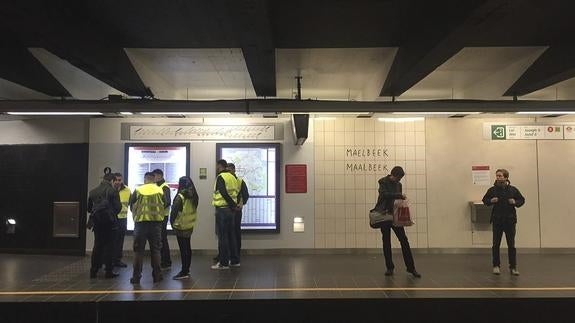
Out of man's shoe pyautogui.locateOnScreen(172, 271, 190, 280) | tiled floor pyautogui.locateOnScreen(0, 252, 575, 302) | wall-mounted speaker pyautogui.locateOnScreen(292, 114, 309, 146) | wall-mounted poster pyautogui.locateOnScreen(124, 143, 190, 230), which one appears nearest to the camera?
tiled floor pyautogui.locateOnScreen(0, 252, 575, 302)

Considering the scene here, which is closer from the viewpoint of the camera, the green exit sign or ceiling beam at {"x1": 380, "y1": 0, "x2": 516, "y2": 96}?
ceiling beam at {"x1": 380, "y1": 0, "x2": 516, "y2": 96}

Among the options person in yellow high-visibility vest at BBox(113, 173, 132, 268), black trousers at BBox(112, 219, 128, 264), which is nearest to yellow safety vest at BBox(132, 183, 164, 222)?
person in yellow high-visibility vest at BBox(113, 173, 132, 268)

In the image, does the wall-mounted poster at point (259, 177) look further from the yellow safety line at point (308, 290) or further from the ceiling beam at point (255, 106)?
the yellow safety line at point (308, 290)

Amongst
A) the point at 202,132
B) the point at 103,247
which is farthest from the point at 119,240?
the point at 202,132

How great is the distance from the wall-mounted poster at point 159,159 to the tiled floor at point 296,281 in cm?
188

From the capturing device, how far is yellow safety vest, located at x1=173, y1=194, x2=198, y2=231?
22.4ft

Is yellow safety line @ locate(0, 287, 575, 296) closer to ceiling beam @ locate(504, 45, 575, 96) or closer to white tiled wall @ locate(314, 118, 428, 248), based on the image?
ceiling beam @ locate(504, 45, 575, 96)

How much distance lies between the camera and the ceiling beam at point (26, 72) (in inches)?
240

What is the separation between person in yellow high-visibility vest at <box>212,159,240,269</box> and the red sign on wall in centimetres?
213

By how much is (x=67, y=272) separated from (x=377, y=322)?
5003 mm

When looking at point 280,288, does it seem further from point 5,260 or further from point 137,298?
point 5,260

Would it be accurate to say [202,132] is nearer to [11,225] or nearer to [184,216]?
[184,216]

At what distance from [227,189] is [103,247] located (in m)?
2.06

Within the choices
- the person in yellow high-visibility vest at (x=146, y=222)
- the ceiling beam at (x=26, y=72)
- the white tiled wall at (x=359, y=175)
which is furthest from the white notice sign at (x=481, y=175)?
the ceiling beam at (x=26, y=72)
